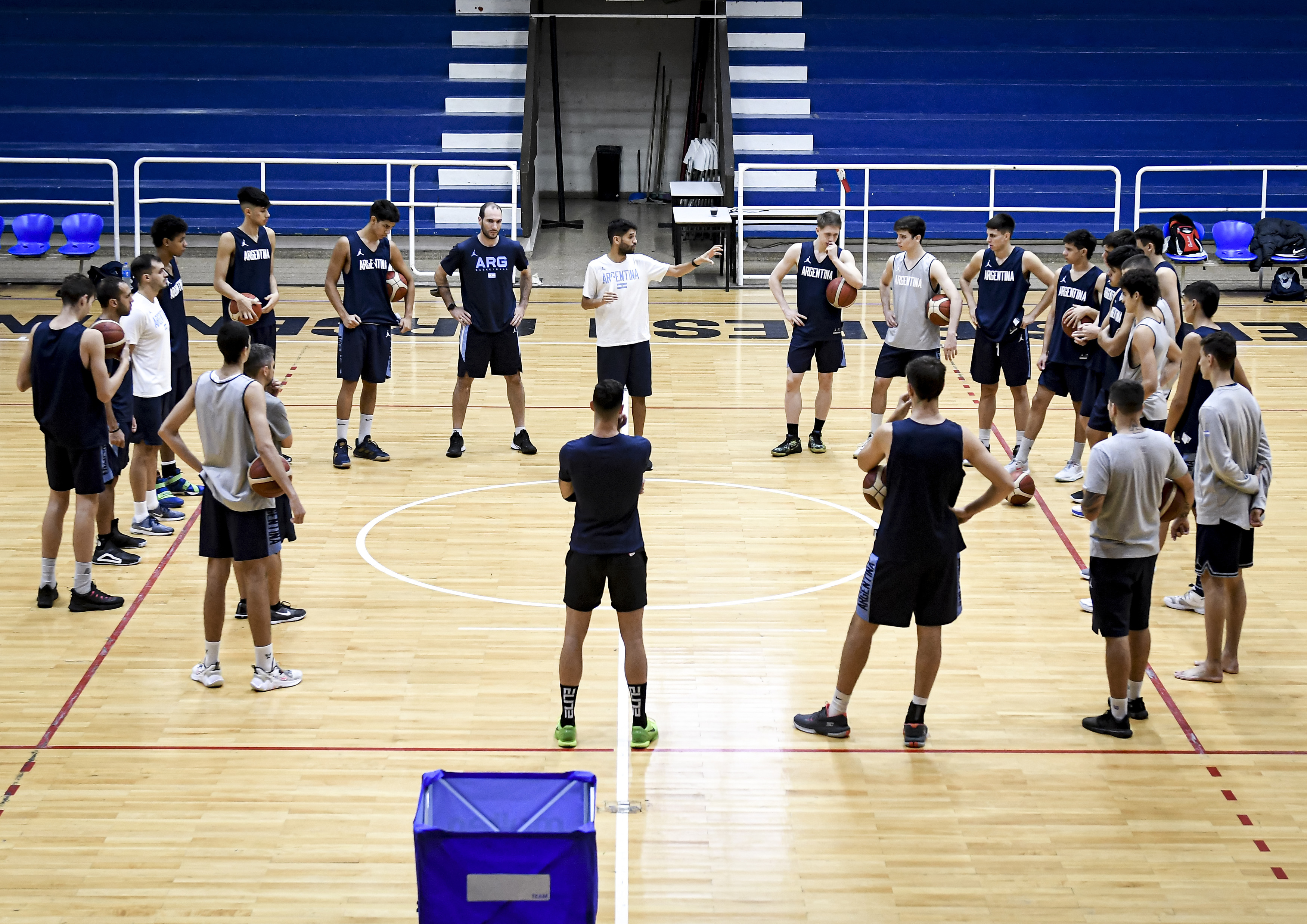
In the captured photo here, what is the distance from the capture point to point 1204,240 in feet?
60.8

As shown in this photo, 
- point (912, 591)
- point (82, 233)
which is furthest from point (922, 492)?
point (82, 233)

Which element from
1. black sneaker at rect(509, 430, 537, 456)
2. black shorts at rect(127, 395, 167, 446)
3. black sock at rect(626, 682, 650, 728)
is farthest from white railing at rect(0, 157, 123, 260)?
black sock at rect(626, 682, 650, 728)

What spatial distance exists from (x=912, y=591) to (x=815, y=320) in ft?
15.9

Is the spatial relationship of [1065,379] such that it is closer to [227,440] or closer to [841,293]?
[841,293]

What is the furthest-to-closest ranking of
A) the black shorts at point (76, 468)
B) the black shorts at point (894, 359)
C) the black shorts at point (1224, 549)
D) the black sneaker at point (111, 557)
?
the black shorts at point (894, 359), the black sneaker at point (111, 557), the black shorts at point (76, 468), the black shorts at point (1224, 549)

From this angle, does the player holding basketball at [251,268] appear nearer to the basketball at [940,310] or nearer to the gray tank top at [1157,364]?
the basketball at [940,310]

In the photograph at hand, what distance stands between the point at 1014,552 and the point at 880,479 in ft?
10.4

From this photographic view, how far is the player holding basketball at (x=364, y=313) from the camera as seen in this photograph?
33.9 ft

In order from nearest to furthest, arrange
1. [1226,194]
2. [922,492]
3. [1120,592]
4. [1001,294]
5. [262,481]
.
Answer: [922,492] → [1120,592] → [262,481] → [1001,294] → [1226,194]

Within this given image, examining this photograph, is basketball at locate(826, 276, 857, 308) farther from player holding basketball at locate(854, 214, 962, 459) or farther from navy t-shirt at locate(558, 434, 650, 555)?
navy t-shirt at locate(558, 434, 650, 555)

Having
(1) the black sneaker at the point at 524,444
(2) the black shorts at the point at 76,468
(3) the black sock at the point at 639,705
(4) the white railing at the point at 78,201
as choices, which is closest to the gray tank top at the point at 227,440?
(2) the black shorts at the point at 76,468

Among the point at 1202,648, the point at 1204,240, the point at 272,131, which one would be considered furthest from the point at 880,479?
the point at 272,131

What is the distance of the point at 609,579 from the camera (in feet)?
20.0

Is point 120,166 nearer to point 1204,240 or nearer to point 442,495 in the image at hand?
point 442,495
